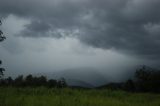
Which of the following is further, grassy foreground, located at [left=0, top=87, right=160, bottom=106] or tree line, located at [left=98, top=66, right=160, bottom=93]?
tree line, located at [left=98, top=66, right=160, bottom=93]

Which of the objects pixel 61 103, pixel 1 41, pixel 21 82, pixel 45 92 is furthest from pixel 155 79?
pixel 61 103

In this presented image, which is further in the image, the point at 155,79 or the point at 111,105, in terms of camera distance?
the point at 155,79

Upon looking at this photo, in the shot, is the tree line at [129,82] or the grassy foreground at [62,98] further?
the tree line at [129,82]

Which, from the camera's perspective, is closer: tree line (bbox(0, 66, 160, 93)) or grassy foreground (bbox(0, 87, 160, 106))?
grassy foreground (bbox(0, 87, 160, 106))

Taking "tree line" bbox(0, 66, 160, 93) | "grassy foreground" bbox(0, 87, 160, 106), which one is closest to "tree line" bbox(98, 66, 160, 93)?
"tree line" bbox(0, 66, 160, 93)

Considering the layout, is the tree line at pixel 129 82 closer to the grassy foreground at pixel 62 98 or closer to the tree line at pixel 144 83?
the tree line at pixel 144 83

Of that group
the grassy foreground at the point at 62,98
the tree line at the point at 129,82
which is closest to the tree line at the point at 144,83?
the tree line at the point at 129,82

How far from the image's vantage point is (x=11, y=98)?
24.3 meters

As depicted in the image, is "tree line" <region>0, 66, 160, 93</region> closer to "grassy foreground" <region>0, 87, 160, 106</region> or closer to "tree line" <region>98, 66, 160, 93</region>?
"tree line" <region>98, 66, 160, 93</region>

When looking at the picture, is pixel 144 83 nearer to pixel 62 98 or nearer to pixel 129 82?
pixel 129 82

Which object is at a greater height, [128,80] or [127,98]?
[128,80]

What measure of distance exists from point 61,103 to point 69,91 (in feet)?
26.2

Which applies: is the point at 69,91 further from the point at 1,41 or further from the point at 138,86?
the point at 138,86

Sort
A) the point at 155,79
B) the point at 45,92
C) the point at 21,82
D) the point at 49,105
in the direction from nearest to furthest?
the point at 49,105, the point at 45,92, the point at 21,82, the point at 155,79
